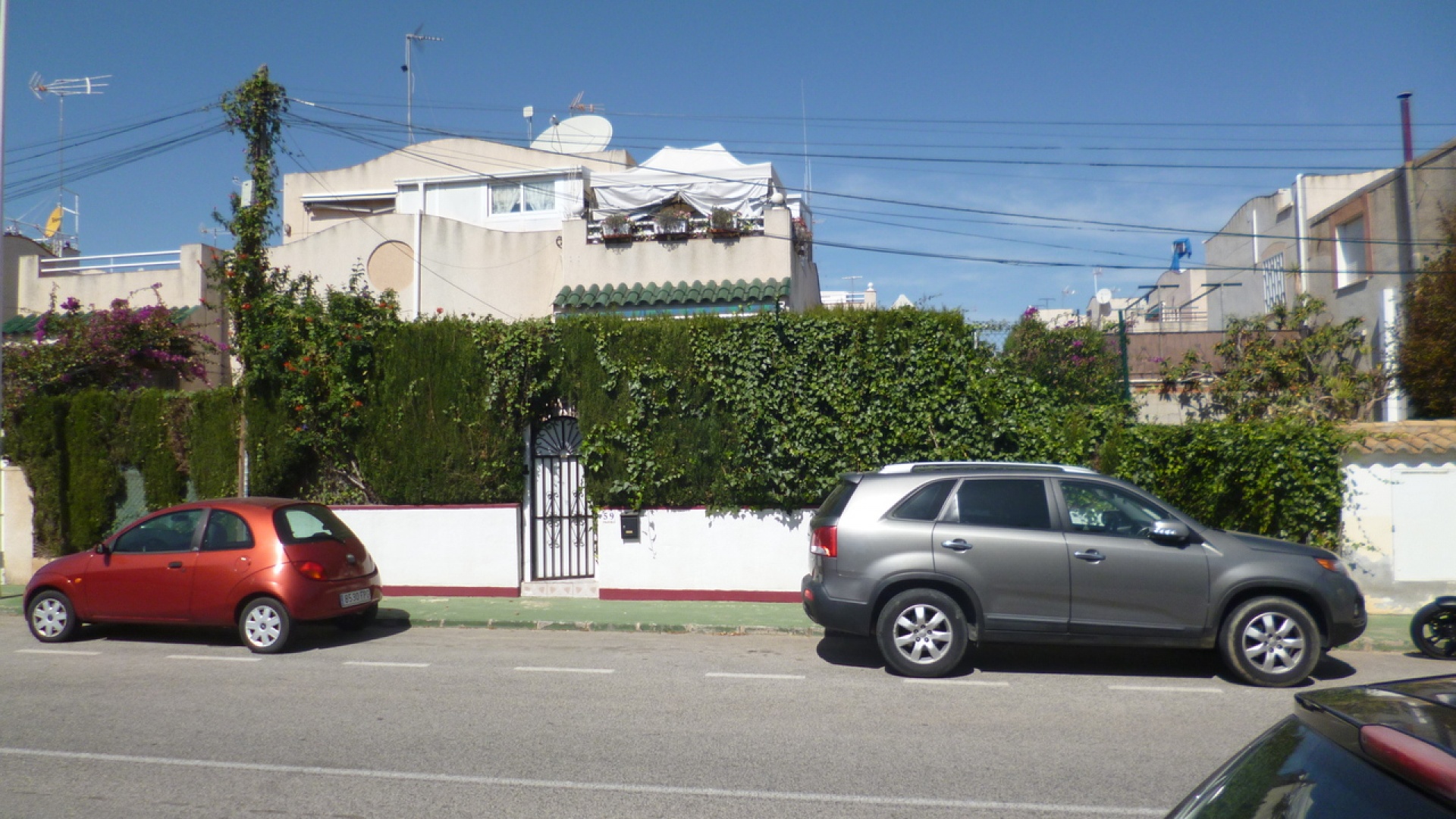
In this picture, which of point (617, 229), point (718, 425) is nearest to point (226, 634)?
point (718, 425)

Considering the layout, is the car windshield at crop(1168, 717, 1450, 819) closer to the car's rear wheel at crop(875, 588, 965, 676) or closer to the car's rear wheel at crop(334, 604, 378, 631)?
the car's rear wheel at crop(875, 588, 965, 676)

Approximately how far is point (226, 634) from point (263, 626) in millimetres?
1511

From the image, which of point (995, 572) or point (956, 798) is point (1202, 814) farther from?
point (995, 572)

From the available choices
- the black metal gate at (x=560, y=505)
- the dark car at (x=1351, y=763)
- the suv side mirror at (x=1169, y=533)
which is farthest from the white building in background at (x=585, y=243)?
the dark car at (x=1351, y=763)

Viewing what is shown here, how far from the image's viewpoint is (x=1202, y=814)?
2.35m

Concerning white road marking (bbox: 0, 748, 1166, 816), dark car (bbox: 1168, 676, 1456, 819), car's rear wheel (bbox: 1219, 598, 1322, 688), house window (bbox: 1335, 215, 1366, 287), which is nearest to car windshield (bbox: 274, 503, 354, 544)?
white road marking (bbox: 0, 748, 1166, 816)

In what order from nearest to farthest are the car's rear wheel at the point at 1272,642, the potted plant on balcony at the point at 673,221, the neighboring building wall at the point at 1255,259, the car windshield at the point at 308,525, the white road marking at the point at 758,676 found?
the car's rear wheel at the point at 1272,642, the white road marking at the point at 758,676, the car windshield at the point at 308,525, the potted plant on balcony at the point at 673,221, the neighboring building wall at the point at 1255,259

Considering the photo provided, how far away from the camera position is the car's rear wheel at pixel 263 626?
31.3 feet

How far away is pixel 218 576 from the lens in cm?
965

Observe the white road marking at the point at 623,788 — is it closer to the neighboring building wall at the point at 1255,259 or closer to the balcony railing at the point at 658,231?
the balcony railing at the point at 658,231

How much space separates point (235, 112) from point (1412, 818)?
15.4 metres

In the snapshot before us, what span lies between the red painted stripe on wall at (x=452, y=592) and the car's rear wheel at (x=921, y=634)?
21.1 ft

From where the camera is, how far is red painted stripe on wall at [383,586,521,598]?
42.5 feet

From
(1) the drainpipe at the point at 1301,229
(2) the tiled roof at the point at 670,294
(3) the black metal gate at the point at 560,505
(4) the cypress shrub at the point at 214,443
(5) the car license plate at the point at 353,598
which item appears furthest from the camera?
(1) the drainpipe at the point at 1301,229
